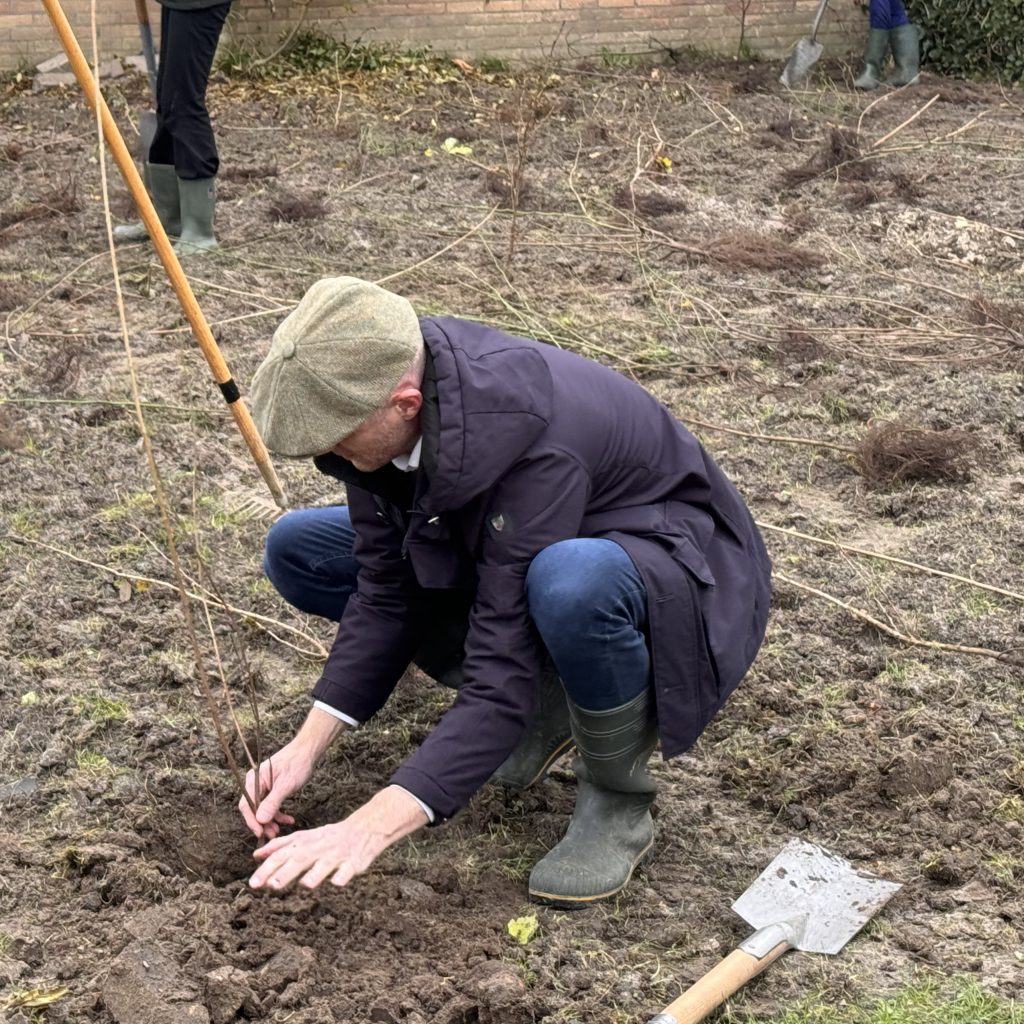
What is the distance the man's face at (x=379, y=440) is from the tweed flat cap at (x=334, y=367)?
0.11 ft

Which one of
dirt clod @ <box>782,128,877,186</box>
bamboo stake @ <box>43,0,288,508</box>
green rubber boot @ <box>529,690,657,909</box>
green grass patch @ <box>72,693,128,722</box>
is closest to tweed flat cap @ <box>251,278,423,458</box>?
green rubber boot @ <box>529,690,657,909</box>

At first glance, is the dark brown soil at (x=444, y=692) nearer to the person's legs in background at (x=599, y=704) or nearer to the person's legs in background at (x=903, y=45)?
the person's legs in background at (x=599, y=704)

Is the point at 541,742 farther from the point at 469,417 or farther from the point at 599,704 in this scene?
the point at 469,417

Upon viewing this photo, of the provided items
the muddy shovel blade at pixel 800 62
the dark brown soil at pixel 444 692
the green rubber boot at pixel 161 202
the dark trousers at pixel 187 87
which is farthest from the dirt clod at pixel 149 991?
the muddy shovel blade at pixel 800 62

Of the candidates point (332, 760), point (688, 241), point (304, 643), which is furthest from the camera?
point (688, 241)

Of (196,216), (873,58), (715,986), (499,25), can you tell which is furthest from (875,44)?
(715,986)

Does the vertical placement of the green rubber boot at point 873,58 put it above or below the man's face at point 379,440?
below

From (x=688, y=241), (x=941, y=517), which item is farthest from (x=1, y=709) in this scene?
(x=688, y=241)

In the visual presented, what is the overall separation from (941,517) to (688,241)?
8.88 feet

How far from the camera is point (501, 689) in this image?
7.85 feet

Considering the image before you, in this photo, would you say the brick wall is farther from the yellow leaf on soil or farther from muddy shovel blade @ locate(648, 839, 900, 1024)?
the yellow leaf on soil

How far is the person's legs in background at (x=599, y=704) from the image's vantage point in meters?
2.40

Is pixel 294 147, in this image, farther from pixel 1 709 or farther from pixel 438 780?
pixel 438 780

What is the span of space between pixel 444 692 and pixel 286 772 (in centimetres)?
81
